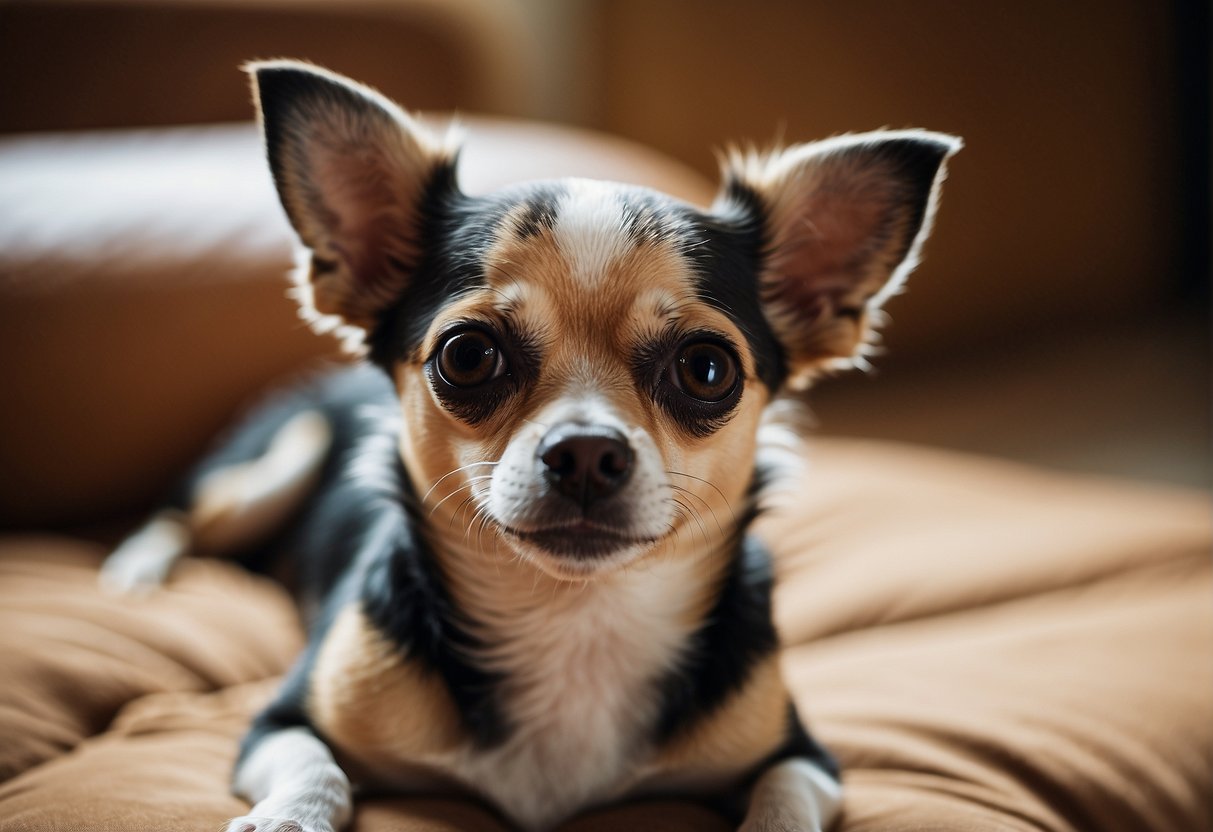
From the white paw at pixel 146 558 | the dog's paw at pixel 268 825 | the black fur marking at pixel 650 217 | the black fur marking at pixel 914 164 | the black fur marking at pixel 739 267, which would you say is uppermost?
the black fur marking at pixel 914 164

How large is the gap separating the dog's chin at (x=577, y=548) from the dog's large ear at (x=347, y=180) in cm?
53

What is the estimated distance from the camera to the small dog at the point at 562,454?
135 cm

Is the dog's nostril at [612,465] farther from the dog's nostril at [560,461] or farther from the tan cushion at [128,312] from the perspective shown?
the tan cushion at [128,312]

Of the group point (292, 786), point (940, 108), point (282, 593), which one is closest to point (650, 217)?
point (292, 786)

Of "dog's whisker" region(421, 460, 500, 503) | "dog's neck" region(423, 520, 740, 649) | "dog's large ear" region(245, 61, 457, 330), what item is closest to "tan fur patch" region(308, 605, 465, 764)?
"dog's neck" region(423, 520, 740, 649)

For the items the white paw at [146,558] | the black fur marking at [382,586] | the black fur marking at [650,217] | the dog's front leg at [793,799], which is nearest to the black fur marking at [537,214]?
the black fur marking at [650,217]

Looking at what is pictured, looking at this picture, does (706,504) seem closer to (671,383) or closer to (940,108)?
(671,383)

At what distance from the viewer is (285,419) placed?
2584 mm

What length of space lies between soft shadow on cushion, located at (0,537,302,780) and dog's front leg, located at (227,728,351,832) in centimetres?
41

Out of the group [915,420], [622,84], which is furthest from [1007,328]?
[622,84]

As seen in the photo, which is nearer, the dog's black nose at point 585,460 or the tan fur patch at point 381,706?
the dog's black nose at point 585,460

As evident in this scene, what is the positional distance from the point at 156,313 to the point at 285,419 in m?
0.44

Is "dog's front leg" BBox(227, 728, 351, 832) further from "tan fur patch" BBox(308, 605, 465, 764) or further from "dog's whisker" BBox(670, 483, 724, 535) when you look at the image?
"dog's whisker" BBox(670, 483, 724, 535)

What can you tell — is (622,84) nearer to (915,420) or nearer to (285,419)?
(915,420)
